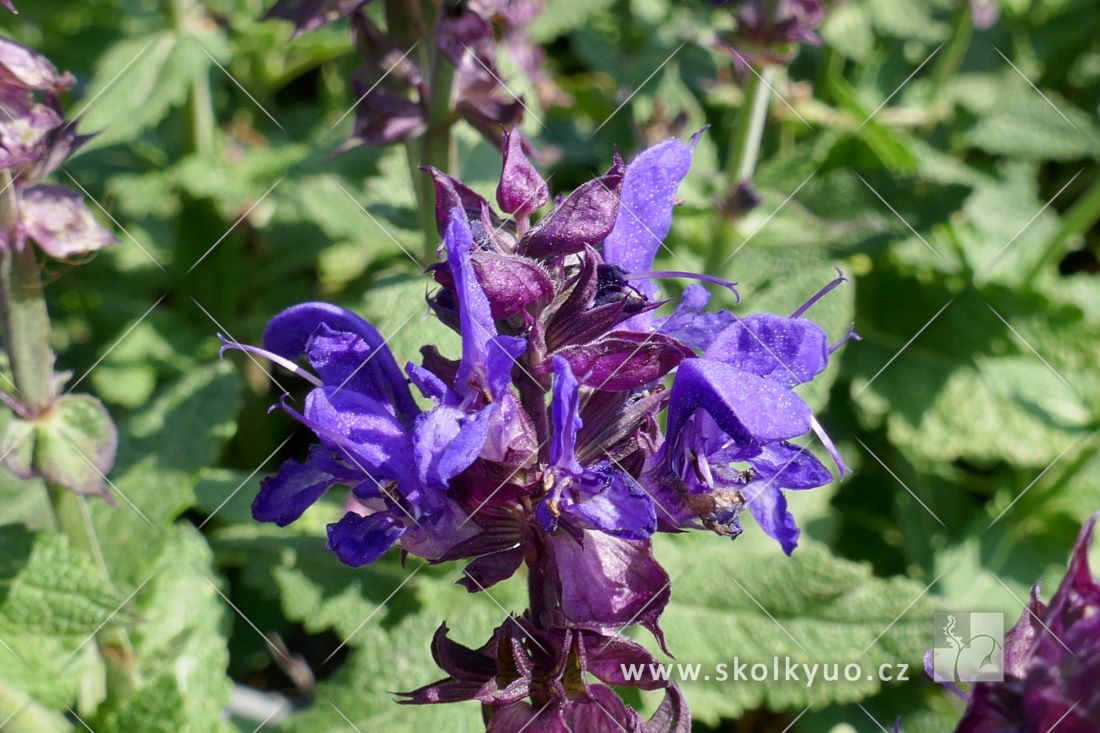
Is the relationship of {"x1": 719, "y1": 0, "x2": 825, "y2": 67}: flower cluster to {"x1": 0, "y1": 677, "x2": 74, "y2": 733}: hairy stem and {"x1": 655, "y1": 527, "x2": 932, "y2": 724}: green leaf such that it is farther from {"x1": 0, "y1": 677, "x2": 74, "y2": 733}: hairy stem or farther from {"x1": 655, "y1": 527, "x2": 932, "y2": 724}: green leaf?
{"x1": 0, "y1": 677, "x2": 74, "y2": 733}: hairy stem

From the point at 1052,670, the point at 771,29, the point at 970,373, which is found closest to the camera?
the point at 1052,670

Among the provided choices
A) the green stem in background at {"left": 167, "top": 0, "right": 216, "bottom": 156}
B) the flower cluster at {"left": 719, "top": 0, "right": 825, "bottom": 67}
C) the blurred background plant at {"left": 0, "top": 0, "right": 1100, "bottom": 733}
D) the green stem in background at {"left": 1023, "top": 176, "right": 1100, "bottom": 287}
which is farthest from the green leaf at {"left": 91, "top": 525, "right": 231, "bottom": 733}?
the green stem in background at {"left": 1023, "top": 176, "right": 1100, "bottom": 287}

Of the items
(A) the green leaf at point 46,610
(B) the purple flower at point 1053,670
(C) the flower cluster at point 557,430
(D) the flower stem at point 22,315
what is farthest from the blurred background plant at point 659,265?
(B) the purple flower at point 1053,670

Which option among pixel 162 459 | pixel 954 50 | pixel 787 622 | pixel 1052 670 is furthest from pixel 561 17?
pixel 1052 670

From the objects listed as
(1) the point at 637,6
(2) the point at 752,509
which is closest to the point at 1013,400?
Answer: (1) the point at 637,6

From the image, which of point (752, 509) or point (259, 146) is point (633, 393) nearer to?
point (752, 509)

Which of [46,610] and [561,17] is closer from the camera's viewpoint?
[46,610]

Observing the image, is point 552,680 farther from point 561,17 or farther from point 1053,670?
point 561,17

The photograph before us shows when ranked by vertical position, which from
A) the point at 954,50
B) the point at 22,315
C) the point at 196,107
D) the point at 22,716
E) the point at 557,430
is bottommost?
the point at 22,716

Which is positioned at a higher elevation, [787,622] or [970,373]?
[970,373]
